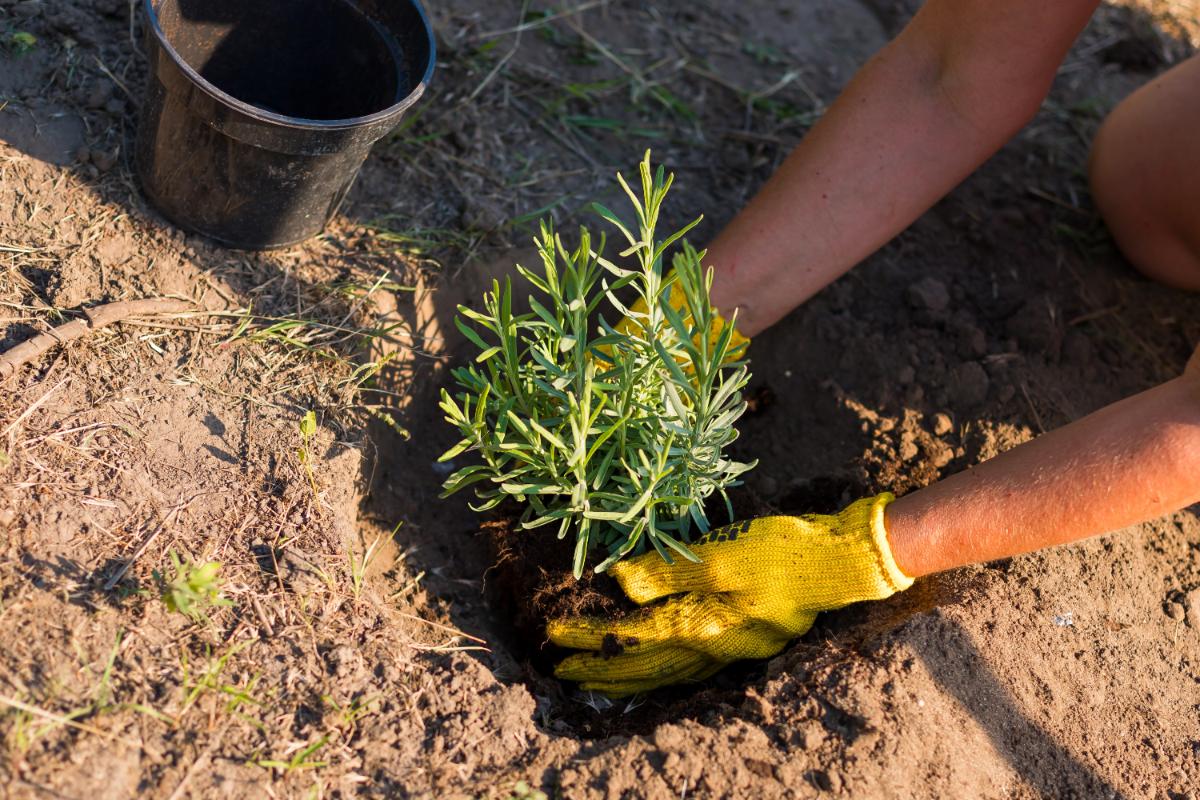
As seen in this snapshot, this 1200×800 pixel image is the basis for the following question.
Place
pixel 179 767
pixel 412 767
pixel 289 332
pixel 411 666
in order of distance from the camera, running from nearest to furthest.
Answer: pixel 179 767
pixel 412 767
pixel 411 666
pixel 289 332

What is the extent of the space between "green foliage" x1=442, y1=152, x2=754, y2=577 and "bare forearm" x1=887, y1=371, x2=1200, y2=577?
0.38 meters

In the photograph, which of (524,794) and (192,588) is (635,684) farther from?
(192,588)

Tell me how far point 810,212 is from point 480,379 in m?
0.90

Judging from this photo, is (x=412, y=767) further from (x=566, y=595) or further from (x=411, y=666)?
(x=566, y=595)

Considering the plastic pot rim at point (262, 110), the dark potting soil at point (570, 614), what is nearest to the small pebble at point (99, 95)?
the plastic pot rim at point (262, 110)

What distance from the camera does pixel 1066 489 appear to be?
6.26ft

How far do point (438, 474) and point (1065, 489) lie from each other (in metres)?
1.33

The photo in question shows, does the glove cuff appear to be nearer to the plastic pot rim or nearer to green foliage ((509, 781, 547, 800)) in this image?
green foliage ((509, 781, 547, 800))

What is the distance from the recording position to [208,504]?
78.4 inches

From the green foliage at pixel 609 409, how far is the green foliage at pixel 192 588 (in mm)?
452

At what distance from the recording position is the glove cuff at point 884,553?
1.98m

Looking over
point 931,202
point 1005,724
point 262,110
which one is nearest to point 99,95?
point 262,110

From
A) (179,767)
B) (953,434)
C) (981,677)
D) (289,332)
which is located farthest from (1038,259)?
(179,767)

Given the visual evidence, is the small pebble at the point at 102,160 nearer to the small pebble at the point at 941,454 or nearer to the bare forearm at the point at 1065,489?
the bare forearm at the point at 1065,489
